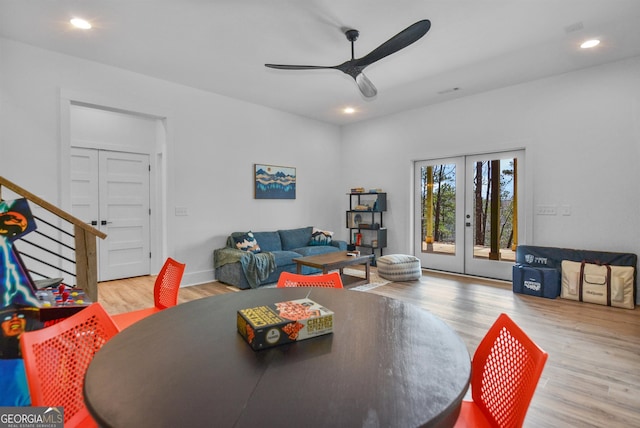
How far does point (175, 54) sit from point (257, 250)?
9.00ft

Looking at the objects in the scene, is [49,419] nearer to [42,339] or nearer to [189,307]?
[42,339]

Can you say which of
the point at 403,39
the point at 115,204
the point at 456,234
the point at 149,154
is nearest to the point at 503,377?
the point at 403,39

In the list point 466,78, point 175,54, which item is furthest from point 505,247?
point 175,54

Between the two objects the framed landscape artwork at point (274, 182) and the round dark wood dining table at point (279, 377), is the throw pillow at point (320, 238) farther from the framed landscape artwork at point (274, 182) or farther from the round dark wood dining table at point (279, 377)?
the round dark wood dining table at point (279, 377)

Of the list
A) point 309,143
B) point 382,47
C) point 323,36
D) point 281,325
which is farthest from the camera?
point 309,143

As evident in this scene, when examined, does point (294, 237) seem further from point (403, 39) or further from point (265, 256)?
point (403, 39)

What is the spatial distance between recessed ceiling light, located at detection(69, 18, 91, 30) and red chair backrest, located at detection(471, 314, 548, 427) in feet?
13.1

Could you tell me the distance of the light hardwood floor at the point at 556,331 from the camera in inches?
74.1

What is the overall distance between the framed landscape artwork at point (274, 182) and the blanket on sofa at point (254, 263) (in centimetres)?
127

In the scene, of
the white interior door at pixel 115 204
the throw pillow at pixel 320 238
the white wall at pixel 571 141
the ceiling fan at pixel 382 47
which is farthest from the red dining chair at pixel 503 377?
the white interior door at pixel 115 204

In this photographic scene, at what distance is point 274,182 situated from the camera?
225 inches

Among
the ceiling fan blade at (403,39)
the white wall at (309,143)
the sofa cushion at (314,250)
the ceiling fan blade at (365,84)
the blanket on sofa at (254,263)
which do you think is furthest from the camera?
the sofa cushion at (314,250)

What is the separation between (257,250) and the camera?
192 inches

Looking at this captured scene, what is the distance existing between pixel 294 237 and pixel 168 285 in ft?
12.0
